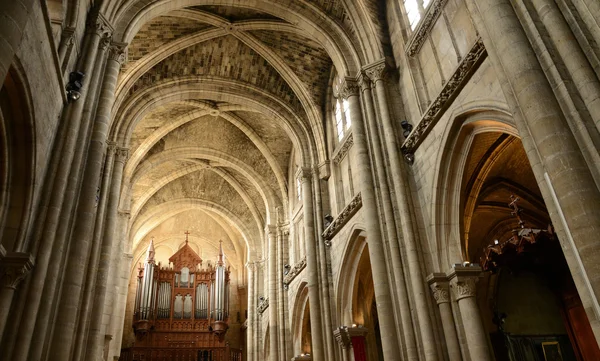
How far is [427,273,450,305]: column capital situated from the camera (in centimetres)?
885

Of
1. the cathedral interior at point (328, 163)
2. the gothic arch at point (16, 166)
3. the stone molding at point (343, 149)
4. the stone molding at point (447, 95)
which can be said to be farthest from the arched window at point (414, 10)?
the gothic arch at point (16, 166)

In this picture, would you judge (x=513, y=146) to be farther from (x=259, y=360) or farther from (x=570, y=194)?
(x=259, y=360)

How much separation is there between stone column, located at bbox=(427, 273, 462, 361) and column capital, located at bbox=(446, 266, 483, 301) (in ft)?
0.54

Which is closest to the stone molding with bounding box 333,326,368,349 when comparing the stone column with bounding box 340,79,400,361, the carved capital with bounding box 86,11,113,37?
the stone column with bounding box 340,79,400,361

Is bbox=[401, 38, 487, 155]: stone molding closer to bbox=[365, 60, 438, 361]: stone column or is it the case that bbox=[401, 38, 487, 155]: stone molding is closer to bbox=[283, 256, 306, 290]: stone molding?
bbox=[365, 60, 438, 361]: stone column

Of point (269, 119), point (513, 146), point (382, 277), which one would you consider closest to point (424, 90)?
point (513, 146)

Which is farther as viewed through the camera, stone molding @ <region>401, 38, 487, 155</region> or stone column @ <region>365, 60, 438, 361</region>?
stone column @ <region>365, 60, 438, 361</region>

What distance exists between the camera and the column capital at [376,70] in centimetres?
1195

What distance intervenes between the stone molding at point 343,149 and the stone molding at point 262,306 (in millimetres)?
8580

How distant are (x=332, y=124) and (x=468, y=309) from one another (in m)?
9.37

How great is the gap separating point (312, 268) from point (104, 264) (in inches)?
245

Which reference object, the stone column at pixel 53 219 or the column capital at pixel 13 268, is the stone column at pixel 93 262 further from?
the column capital at pixel 13 268

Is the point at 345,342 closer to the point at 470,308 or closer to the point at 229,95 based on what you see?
the point at 470,308

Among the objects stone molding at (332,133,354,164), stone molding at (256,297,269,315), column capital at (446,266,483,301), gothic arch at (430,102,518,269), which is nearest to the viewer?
column capital at (446,266,483,301)
